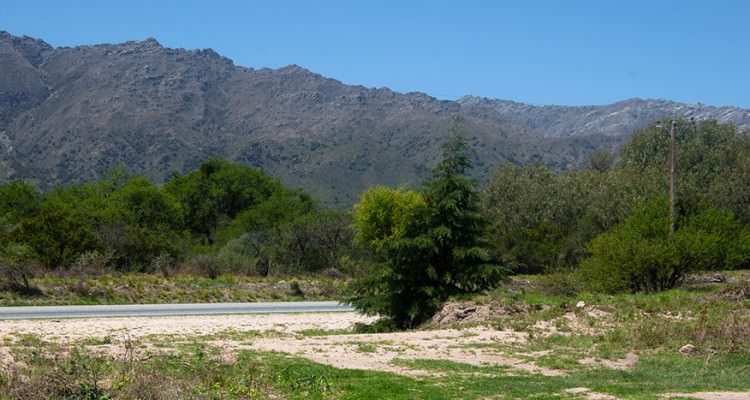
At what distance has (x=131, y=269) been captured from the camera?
47.6 m

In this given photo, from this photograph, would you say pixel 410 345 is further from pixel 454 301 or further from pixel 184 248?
pixel 184 248

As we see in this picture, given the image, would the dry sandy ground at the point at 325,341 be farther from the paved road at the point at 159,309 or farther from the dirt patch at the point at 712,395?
the paved road at the point at 159,309

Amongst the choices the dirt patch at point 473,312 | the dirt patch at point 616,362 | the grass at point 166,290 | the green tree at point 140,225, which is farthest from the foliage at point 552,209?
the dirt patch at point 616,362

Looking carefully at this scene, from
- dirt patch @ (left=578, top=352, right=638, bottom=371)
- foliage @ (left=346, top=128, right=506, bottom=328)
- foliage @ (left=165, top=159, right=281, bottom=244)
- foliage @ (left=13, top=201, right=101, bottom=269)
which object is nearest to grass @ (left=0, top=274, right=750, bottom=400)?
dirt patch @ (left=578, top=352, right=638, bottom=371)

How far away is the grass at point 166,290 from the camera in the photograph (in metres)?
35.5

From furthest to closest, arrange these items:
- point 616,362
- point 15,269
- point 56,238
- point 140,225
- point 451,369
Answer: point 140,225 → point 56,238 → point 15,269 → point 616,362 → point 451,369

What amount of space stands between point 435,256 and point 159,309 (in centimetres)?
1283

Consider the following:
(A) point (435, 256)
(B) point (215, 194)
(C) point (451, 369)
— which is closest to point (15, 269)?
(A) point (435, 256)

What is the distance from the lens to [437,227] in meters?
27.1

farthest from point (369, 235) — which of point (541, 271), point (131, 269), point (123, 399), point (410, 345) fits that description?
point (123, 399)

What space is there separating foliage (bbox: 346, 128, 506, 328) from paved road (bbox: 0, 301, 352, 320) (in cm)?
810

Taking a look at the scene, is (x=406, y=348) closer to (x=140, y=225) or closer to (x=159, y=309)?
(x=159, y=309)

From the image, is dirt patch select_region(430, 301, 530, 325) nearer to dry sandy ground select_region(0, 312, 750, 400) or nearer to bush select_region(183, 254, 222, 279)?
dry sandy ground select_region(0, 312, 750, 400)

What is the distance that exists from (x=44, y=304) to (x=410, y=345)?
21.3m
